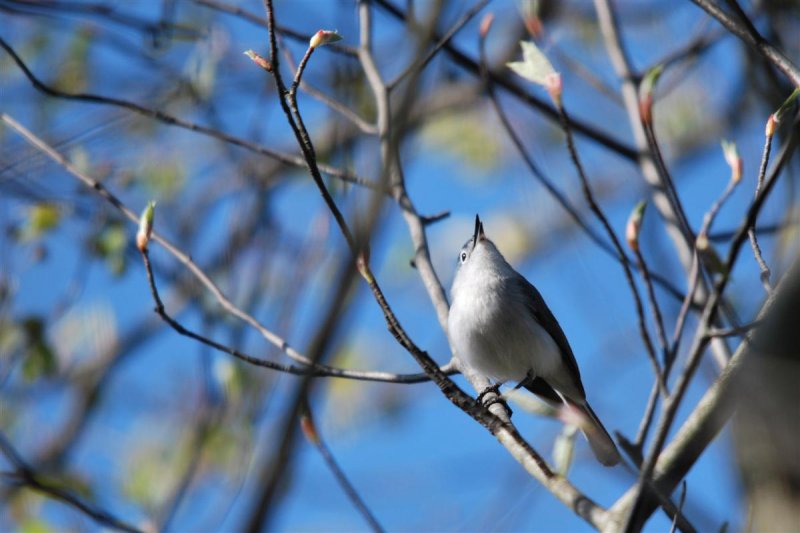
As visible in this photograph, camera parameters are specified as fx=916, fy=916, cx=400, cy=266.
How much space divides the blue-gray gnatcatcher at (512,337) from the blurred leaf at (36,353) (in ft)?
5.09

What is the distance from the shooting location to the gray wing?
3.44 m

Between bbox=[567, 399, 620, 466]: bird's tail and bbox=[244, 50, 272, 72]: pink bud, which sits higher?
bbox=[244, 50, 272, 72]: pink bud

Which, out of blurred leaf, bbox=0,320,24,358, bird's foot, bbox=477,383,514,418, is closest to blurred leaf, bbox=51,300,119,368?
A: blurred leaf, bbox=0,320,24,358

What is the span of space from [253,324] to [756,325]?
52.6 inches

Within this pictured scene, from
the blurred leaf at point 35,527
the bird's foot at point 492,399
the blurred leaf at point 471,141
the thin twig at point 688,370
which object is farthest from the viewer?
the blurred leaf at point 471,141

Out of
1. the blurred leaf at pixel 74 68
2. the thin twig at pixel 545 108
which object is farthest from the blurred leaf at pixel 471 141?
the thin twig at pixel 545 108

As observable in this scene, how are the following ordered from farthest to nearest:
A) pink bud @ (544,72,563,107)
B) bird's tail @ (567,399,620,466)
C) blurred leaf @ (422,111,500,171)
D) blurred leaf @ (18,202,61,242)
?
blurred leaf @ (422,111,500,171)
blurred leaf @ (18,202,61,242)
bird's tail @ (567,399,620,466)
pink bud @ (544,72,563,107)

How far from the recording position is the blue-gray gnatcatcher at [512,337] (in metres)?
3.12

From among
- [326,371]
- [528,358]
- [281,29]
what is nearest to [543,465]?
[326,371]

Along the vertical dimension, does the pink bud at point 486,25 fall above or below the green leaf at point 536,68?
above

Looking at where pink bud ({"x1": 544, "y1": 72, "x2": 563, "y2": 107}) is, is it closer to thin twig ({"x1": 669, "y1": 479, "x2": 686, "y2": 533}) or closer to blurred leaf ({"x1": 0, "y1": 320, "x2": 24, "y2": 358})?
thin twig ({"x1": 669, "y1": 479, "x2": 686, "y2": 533})

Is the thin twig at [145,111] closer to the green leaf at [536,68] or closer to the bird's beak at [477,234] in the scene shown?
the green leaf at [536,68]

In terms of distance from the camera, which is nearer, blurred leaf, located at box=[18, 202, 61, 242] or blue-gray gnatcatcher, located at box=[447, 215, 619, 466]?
blue-gray gnatcatcher, located at box=[447, 215, 619, 466]

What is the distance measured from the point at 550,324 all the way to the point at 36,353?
1960 millimetres
